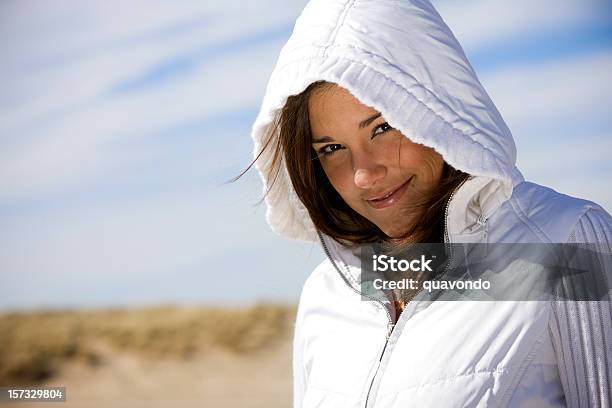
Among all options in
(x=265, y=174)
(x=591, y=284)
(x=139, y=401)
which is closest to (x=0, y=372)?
(x=139, y=401)

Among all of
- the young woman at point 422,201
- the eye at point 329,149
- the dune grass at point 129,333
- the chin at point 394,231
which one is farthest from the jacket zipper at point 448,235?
the dune grass at point 129,333

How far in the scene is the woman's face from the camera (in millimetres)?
1854

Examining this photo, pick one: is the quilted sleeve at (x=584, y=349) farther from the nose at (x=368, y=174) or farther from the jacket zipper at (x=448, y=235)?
the nose at (x=368, y=174)

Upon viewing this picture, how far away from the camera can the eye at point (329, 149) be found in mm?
1962

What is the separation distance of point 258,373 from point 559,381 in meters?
10.8

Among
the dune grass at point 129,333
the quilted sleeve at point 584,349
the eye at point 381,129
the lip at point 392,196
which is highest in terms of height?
the eye at point 381,129

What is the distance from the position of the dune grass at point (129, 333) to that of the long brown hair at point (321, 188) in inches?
397

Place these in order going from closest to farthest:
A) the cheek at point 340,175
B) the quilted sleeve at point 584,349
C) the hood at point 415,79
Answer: the quilted sleeve at point 584,349
the hood at point 415,79
the cheek at point 340,175

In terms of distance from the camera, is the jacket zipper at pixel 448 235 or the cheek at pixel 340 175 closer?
the jacket zipper at pixel 448 235

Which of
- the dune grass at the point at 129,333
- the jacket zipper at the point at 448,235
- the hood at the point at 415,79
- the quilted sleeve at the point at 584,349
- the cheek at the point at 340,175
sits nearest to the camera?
the quilted sleeve at the point at 584,349

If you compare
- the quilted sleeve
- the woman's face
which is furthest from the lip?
the quilted sleeve

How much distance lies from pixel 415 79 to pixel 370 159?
22cm

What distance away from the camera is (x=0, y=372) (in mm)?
11430

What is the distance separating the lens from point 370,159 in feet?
6.12
